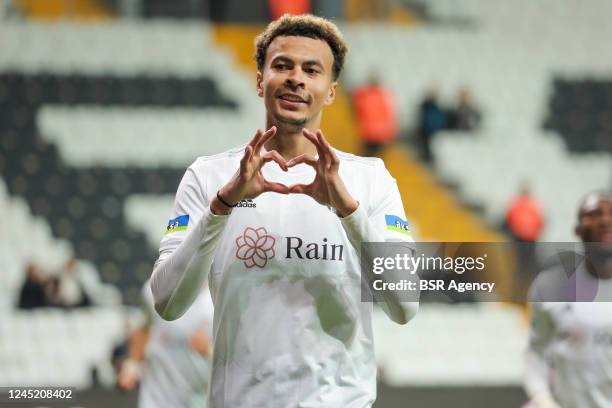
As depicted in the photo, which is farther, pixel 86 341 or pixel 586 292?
pixel 86 341

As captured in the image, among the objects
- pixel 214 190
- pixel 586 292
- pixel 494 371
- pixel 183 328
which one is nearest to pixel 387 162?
pixel 494 371

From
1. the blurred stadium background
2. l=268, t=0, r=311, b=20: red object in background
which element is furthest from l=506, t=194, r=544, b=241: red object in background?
l=268, t=0, r=311, b=20: red object in background

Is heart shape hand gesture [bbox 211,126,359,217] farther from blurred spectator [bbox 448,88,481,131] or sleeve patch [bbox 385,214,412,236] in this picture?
blurred spectator [bbox 448,88,481,131]

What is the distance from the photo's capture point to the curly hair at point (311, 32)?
136 inches

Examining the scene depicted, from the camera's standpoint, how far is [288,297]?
A: 320 centimetres

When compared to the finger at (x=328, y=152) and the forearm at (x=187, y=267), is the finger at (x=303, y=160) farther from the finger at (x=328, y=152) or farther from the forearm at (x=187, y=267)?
the forearm at (x=187, y=267)

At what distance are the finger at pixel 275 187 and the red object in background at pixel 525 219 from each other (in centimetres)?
1095

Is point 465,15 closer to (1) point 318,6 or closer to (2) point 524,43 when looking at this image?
(2) point 524,43

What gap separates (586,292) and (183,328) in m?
2.62

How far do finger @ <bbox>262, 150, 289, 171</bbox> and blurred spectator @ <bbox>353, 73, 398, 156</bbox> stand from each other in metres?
12.0

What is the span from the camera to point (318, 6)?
53.5ft

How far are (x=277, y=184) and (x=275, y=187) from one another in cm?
2

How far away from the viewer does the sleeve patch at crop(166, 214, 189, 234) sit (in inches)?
130

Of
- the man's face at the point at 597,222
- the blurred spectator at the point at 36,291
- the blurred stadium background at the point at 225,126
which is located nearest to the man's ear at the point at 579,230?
the man's face at the point at 597,222
